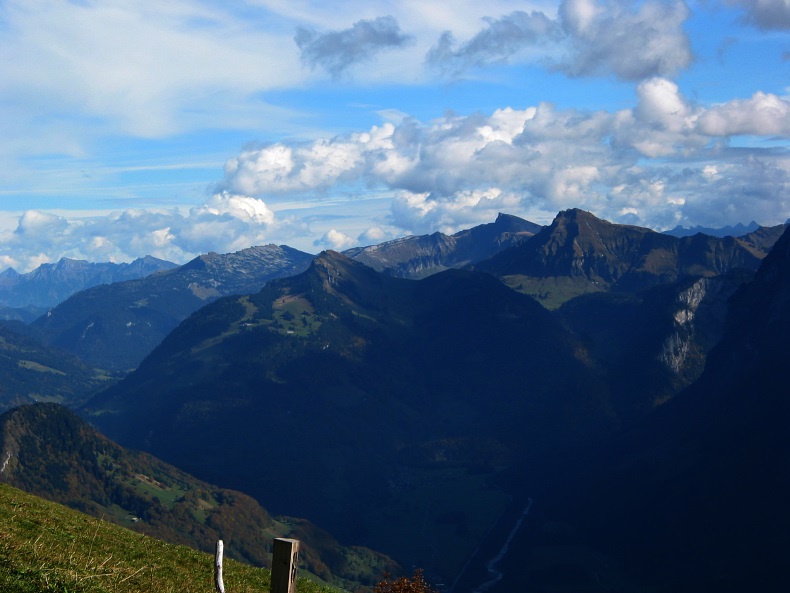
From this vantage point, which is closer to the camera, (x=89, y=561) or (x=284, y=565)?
(x=284, y=565)

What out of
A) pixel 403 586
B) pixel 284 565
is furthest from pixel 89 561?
pixel 284 565

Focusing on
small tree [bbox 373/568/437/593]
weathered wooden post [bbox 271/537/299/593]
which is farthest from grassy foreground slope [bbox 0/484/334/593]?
weathered wooden post [bbox 271/537/299/593]

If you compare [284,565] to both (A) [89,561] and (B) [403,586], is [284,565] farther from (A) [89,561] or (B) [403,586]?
(B) [403,586]

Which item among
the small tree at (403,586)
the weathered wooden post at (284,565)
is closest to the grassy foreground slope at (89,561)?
the small tree at (403,586)

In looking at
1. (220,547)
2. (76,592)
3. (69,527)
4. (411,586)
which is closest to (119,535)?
(69,527)

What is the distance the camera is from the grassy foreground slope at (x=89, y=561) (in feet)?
106

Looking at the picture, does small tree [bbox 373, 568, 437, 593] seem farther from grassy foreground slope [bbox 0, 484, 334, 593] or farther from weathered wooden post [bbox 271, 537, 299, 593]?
weathered wooden post [bbox 271, 537, 299, 593]

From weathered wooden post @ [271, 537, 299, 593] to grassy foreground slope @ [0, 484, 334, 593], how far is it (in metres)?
10.4

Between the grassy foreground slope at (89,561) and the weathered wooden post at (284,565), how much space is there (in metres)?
10.4

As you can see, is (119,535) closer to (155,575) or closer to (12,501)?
(12,501)

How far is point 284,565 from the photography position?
25469mm

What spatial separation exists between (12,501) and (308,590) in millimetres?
26142

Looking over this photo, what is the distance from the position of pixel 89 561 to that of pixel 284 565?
18430mm

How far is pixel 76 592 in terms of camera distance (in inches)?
1216
